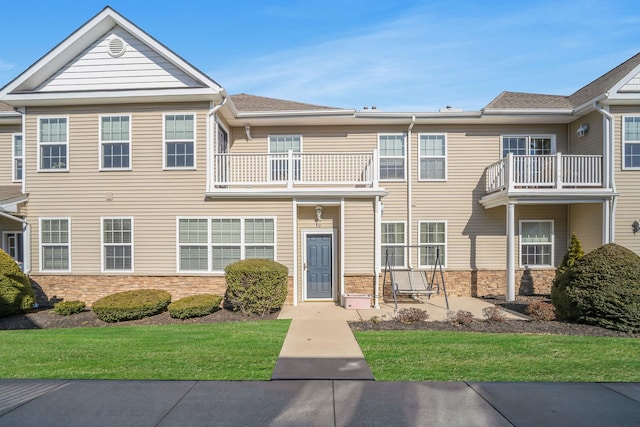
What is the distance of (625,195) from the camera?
12008 mm

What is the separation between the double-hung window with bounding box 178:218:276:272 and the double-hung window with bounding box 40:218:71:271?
3.59 m

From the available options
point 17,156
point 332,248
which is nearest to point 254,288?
point 332,248

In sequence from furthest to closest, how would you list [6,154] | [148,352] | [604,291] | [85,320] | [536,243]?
[536,243]
[6,154]
[85,320]
[604,291]
[148,352]

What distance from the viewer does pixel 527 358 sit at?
5.97 meters

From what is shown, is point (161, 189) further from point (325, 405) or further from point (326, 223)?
point (325, 405)

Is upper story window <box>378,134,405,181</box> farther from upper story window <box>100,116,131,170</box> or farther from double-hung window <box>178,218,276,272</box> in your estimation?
upper story window <box>100,116,131,170</box>

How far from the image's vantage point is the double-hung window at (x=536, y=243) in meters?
13.3

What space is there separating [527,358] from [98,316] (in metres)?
9.58

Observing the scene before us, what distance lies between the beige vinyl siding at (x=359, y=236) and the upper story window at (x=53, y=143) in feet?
29.0

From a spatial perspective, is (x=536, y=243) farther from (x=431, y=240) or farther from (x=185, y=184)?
(x=185, y=184)

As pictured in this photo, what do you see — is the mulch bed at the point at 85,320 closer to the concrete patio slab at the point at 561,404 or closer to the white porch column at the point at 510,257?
the concrete patio slab at the point at 561,404

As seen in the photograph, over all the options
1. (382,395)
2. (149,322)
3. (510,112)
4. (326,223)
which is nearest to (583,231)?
(510,112)

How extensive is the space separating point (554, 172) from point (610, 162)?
1629mm

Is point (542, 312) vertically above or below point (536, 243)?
below
